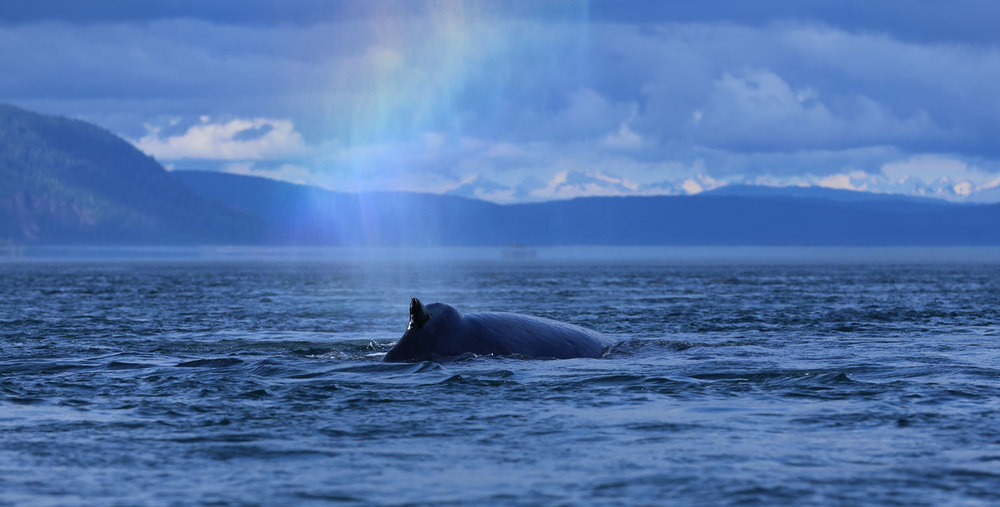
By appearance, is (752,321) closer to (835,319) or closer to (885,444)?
(835,319)

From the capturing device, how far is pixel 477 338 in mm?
18703

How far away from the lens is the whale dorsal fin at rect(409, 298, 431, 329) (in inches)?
693

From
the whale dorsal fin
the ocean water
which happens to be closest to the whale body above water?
the whale dorsal fin

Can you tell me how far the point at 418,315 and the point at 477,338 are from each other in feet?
3.86

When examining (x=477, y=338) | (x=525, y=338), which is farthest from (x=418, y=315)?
(x=525, y=338)

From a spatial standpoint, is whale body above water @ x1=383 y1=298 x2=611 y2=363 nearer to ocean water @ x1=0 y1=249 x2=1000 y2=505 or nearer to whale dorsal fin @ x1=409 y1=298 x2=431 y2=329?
whale dorsal fin @ x1=409 y1=298 x2=431 y2=329

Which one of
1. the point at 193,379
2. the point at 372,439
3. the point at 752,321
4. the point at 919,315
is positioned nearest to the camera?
the point at 372,439

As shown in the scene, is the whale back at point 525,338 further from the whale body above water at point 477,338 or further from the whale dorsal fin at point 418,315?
the whale dorsal fin at point 418,315

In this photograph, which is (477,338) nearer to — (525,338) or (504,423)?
(525,338)

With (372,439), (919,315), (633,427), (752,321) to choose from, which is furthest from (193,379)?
(919,315)

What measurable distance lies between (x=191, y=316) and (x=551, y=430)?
24611 mm

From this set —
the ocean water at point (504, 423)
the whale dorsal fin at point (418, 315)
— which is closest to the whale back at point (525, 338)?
the ocean water at point (504, 423)

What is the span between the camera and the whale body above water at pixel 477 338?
1839cm

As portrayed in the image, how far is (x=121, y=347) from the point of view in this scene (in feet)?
76.8
